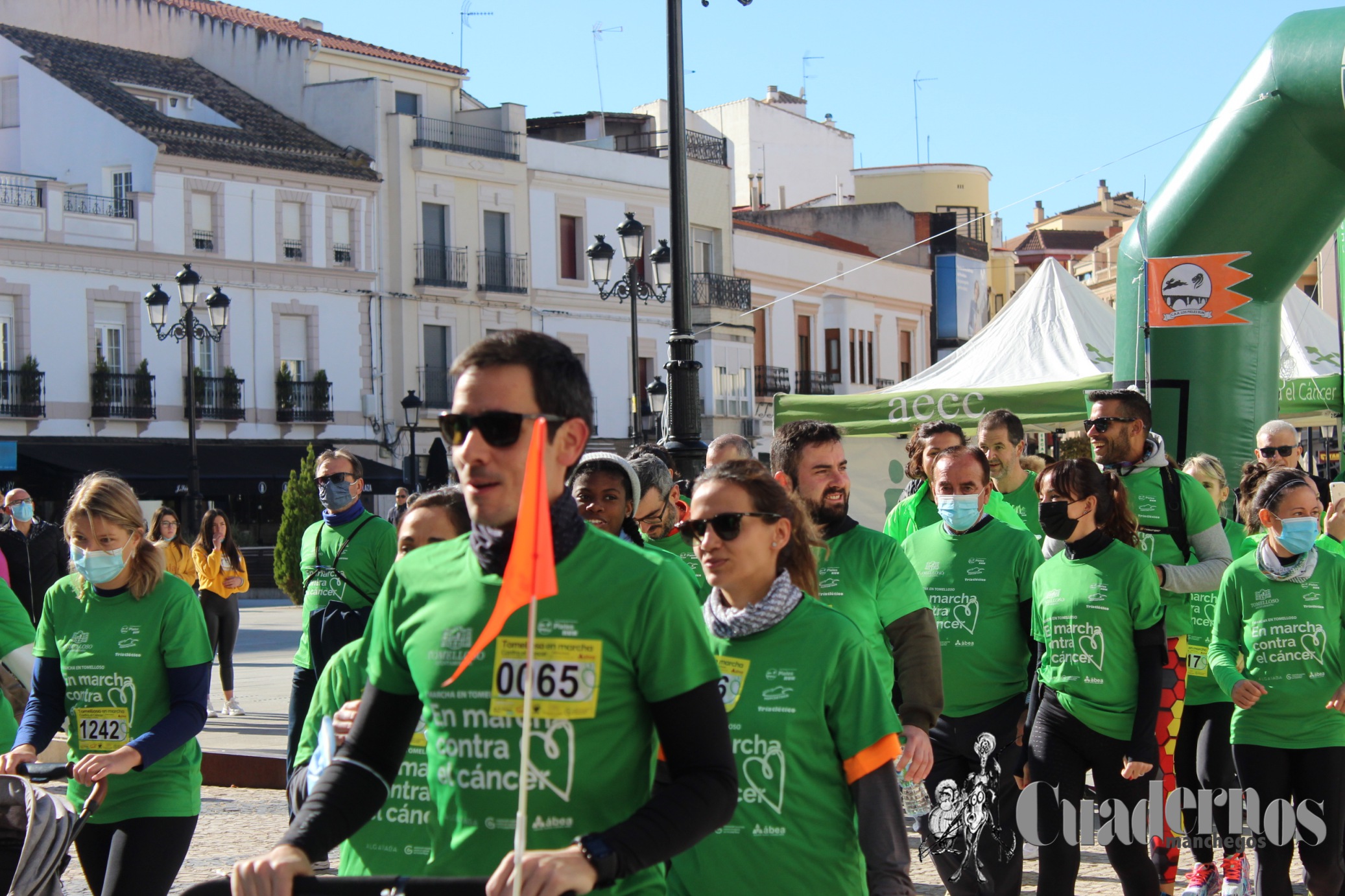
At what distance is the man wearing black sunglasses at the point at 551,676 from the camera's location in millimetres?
2627

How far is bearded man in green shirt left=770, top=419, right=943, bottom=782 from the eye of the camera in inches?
191

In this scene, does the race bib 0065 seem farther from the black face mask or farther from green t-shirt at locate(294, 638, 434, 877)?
the black face mask

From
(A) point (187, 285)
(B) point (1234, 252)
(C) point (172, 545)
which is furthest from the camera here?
(A) point (187, 285)

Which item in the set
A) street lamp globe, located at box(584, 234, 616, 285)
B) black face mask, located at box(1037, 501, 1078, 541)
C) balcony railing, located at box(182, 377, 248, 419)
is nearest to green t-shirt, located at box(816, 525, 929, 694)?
black face mask, located at box(1037, 501, 1078, 541)

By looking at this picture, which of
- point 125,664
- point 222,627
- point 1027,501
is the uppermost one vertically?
point 1027,501

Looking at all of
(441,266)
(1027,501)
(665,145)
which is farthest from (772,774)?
(665,145)

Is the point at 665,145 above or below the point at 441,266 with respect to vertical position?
above

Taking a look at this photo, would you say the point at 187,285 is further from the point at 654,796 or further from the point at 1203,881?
the point at 654,796

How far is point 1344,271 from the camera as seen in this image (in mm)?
12195

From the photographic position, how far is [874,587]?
4.94 m

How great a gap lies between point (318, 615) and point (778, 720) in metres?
4.62

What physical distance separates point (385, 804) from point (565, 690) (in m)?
1.53

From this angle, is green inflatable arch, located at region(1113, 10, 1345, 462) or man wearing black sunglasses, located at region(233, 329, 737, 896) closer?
man wearing black sunglasses, located at region(233, 329, 737, 896)

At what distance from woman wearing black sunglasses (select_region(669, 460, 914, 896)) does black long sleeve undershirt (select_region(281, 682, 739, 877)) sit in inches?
38.4
